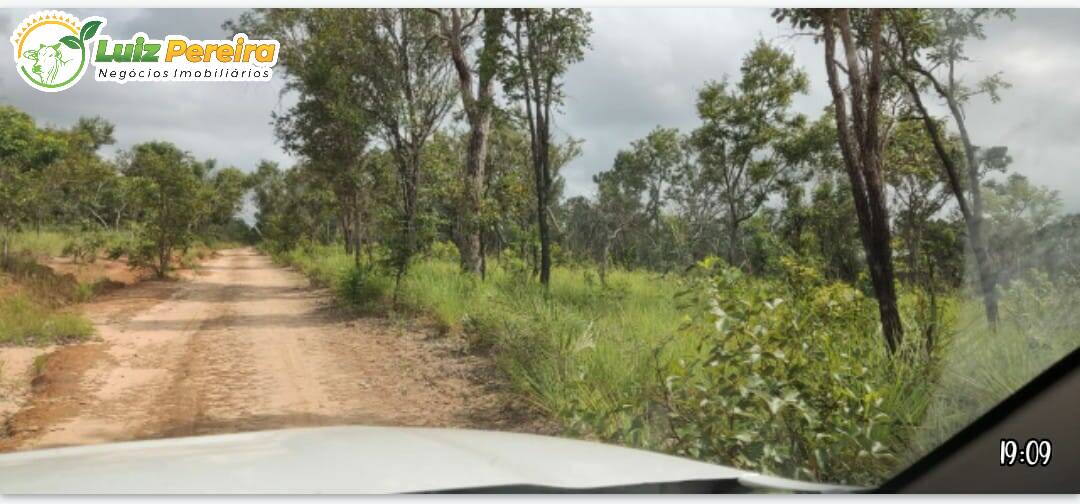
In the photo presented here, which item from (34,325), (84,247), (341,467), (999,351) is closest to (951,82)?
(999,351)

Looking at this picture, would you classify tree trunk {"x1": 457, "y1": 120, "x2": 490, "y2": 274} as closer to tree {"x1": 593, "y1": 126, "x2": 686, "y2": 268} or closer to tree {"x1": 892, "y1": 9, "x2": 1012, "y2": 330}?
tree {"x1": 593, "y1": 126, "x2": 686, "y2": 268}

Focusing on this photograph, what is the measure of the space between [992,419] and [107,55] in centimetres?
435

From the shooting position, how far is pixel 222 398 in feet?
17.0

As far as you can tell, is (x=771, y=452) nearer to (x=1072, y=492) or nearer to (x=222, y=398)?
(x=1072, y=492)

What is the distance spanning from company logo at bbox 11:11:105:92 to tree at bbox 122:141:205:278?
7443 mm

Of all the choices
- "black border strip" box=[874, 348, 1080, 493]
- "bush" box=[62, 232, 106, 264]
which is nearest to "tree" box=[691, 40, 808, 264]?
Result: "black border strip" box=[874, 348, 1080, 493]

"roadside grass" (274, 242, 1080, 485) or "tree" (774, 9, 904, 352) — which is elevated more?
"tree" (774, 9, 904, 352)

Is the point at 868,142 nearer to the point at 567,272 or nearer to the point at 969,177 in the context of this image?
the point at 969,177

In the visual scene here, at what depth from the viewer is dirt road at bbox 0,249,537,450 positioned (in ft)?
15.4

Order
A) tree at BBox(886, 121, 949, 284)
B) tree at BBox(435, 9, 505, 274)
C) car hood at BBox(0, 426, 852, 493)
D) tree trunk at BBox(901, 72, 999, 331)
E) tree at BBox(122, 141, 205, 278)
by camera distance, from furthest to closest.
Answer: tree at BBox(122, 141, 205, 278)
tree at BBox(435, 9, 505, 274)
tree at BBox(886, 121, 949, 284)
tree trunk at BBox(901, 72, 999, 331)
car hood at BBox(0, 426, 852, 493)

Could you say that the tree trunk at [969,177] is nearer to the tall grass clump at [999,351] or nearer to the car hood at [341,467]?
the tall grass clump at [999,351]

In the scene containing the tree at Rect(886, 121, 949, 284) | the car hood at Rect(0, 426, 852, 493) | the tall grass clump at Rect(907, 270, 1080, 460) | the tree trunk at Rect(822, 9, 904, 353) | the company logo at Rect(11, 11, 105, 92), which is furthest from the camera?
the tree at Rect(886, 121, 949, 284)

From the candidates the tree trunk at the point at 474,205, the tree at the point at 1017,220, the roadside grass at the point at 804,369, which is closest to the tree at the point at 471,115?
the tree trunk at the point at 474,205

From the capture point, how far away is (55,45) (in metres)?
4.24
